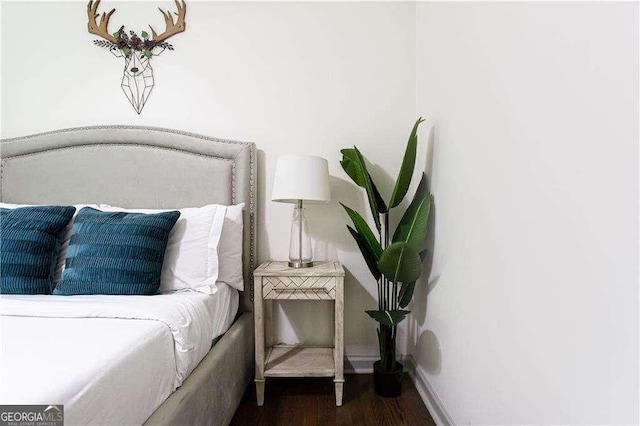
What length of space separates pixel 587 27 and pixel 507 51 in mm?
348

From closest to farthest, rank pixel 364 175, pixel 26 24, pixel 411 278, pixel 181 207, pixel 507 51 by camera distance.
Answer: pixel 507 51, pixel 411 278, pixel 364 175, pixel 181 207, pixel 26 24

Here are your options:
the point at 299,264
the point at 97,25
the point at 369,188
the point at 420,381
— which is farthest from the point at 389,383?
the point at 97,25

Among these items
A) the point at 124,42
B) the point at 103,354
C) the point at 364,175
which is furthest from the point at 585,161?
the point at 124,42

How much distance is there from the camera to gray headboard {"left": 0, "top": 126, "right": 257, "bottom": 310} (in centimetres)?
205

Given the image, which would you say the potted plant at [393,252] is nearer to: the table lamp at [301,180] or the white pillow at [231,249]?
the table lamp at [301,180]

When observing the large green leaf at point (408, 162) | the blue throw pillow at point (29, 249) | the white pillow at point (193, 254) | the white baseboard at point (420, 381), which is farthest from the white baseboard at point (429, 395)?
the blue throw pillow at point (29, 249)

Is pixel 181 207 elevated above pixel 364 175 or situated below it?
below

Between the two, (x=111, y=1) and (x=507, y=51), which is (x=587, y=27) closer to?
(x=507, y=51)

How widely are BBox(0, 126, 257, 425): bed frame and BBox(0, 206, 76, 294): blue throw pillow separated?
45 cm

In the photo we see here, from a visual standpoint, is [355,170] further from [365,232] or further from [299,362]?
[299,362]

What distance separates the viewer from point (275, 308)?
2141mm

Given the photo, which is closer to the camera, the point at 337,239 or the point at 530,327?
the point at 530,327

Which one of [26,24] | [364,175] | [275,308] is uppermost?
[26,24]

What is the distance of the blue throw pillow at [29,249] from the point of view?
147 centimetres
